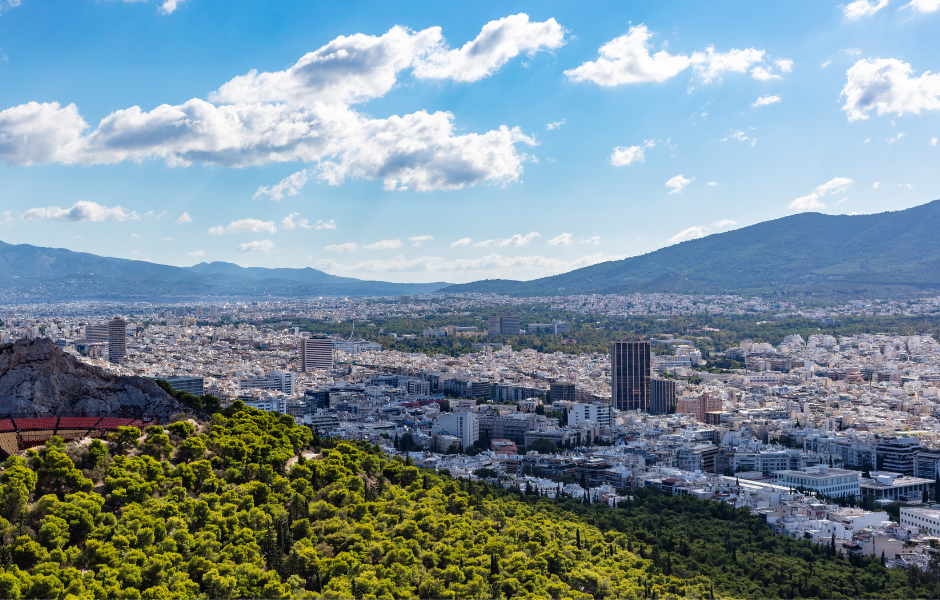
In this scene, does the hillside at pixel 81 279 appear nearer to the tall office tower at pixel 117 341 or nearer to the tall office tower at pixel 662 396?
the tall office tower at pixel 117 341

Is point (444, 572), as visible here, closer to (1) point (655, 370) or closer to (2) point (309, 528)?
(2) point (309, 528)

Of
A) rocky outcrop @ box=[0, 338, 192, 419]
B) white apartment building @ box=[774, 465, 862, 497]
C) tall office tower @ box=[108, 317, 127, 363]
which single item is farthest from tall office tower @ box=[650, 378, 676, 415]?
tall office tower @ box=[108, 317, 127, 363]

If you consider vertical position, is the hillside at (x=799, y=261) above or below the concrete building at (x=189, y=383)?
above

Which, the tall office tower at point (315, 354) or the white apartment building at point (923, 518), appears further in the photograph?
the tall office tower at point (315, 354)

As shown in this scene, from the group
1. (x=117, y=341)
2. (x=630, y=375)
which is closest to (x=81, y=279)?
(x=117, y=341)

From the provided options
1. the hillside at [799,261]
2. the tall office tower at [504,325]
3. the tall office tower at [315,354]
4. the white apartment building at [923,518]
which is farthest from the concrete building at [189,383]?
the hillside at [799,261]

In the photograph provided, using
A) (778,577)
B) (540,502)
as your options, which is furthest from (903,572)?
(540,502)
